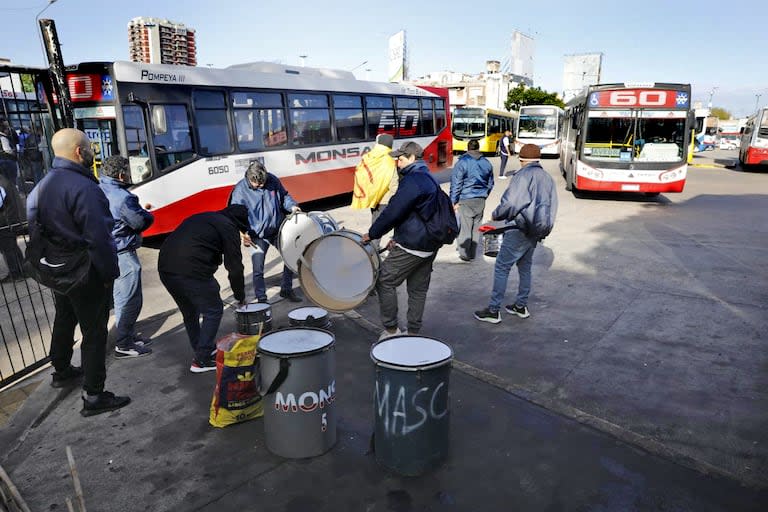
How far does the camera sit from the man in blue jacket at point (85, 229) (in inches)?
144

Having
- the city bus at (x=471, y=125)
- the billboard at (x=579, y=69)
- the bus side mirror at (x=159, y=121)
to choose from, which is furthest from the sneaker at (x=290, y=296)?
the billboard at (x=579, y=69)

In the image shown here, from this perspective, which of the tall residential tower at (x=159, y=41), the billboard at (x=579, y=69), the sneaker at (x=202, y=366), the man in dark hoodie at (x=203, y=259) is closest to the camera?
the man in dark hoodie at (x=203, y=259)

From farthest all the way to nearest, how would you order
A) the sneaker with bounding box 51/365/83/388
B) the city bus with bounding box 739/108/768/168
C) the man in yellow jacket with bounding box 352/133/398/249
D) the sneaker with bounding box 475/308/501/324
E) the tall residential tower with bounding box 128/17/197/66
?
the tall residential tower with bounding box 128/17/197/66 < the city bus with bounding box 739/108/768/168 < the man in yellow jacket with bounding box 352/133/398/249 < the sneaker with bounding box 475/308/501/324 < the sneaker with bounding box 51/365/83/388

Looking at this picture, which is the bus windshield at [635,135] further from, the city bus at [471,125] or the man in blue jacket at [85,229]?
the city bus at [471,125]

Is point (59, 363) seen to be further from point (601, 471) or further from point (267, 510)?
point (601, 471)

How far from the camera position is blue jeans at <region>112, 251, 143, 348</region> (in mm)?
4914

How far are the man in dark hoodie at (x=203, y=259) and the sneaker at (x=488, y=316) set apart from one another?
2713mm

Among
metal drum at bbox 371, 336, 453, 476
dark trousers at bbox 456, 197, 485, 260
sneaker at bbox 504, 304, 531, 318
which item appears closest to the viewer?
metal drum at bbox 371, 336, 453, 476

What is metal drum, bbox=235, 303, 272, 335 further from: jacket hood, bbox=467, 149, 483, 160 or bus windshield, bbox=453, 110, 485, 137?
bus windshield, bbox=453, 110, 485, 137

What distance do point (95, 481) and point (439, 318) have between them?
3712 millimetres

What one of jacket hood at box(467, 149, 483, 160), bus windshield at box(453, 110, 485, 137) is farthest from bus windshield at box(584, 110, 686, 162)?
bus windshield at box(453, 110, 485, 137)

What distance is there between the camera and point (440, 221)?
4.54 m

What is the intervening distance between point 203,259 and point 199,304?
0.40 m

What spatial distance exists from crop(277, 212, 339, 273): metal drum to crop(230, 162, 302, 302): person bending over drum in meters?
0.20
